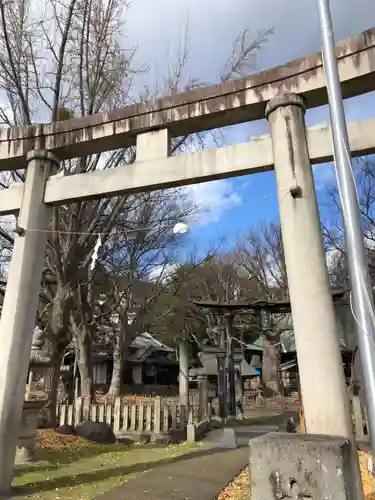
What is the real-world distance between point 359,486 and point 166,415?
8.81m

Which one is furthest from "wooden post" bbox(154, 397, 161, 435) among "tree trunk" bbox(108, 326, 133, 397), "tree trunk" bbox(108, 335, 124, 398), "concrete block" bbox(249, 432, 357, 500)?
"tree trunk" bbox(108, 335, 124, 398)

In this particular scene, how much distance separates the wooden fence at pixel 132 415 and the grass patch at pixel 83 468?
1.87 meters

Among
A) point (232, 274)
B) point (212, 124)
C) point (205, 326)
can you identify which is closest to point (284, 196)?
point (212, 124)

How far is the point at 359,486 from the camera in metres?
4.37

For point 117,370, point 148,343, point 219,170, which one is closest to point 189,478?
point 219,170

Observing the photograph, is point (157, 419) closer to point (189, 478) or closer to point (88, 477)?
point (88, 477)

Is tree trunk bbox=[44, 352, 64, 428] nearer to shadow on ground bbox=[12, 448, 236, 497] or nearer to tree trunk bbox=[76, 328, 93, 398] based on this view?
shadow on ground bbox=[12, 448, 236, 497]

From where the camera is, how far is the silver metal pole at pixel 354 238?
10.4ft

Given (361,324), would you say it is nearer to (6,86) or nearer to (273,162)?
(273,162)

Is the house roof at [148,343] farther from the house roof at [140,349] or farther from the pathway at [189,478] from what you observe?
the pathway at [189,478]

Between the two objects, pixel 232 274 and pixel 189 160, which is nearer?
pixel 189 160

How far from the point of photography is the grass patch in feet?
19.3

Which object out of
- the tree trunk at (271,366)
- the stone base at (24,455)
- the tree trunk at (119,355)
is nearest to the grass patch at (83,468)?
the stone base at (24,455)

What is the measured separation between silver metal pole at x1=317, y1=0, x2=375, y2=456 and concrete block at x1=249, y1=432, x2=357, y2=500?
560 millimetres
